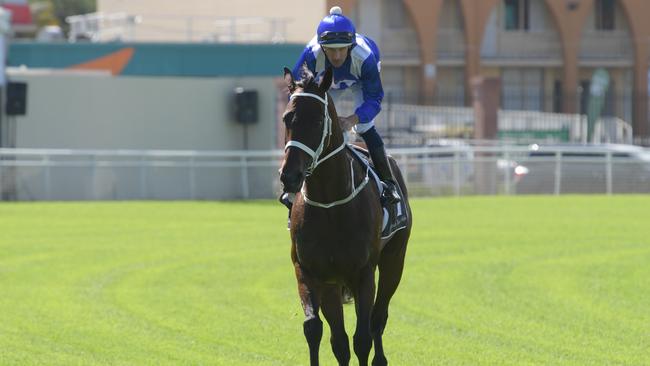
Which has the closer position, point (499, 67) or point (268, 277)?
point (268, 277)

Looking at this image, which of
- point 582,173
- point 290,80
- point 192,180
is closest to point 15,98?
point 192,180

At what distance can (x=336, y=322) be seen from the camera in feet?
33.2

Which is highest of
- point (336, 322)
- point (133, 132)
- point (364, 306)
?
point (133, 132)

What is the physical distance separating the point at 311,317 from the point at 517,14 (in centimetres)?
6005

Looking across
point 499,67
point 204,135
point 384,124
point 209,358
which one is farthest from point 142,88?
point 499,67

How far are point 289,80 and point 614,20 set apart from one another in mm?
61874

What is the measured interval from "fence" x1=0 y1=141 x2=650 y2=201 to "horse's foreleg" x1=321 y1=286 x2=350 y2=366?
24.9 meters

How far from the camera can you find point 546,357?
1184 cm

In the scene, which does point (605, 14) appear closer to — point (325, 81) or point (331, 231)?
point (331, 231)

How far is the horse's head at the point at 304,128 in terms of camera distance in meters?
8.75

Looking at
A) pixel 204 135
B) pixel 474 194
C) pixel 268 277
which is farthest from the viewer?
pixel 204 135

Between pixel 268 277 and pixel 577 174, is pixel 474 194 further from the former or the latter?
pixel 268 277

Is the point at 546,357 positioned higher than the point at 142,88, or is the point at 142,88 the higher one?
the point at 142,88

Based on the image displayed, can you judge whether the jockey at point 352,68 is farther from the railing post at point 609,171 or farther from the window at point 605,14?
the window at point 605,14
